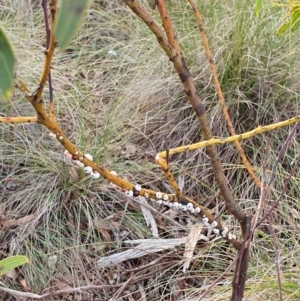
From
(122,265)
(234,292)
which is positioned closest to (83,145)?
(122,265)

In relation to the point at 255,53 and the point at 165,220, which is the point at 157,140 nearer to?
the point at 165,220

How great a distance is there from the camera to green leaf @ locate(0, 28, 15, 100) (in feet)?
1.36

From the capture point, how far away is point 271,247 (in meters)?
1.83

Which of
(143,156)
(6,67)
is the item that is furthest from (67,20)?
(143,156)

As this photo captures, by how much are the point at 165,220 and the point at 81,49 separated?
1.10m

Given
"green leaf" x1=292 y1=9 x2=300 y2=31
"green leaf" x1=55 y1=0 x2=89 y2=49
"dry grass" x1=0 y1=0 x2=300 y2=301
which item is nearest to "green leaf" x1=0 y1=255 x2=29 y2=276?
"dry grass" x1=0 y1=0 x2=300 y2=301

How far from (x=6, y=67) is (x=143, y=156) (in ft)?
5.86

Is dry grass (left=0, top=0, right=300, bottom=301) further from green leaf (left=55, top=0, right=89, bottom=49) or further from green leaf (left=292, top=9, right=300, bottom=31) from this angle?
green leaf (left=55, top=0, right=89, bottom=49)

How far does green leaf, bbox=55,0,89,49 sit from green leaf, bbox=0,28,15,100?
0.19 ft

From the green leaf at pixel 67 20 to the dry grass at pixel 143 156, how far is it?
1.29 metres

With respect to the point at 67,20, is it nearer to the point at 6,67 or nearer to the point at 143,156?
the point at 6,67

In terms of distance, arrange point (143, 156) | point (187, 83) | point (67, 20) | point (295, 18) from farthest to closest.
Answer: point (143, 156)
point (295, 18)
point (187, 83)
point (67, 20)

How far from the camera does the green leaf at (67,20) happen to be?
1.23 ft

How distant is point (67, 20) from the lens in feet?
1.24
